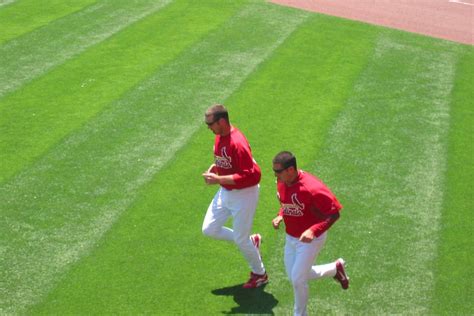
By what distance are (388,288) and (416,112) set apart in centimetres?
541

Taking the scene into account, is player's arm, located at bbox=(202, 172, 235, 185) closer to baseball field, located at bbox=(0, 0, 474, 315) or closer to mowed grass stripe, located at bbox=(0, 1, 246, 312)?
baseball field, located at bbox=(0, 0, 474, 315)

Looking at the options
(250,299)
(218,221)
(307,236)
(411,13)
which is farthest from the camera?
(411,13)

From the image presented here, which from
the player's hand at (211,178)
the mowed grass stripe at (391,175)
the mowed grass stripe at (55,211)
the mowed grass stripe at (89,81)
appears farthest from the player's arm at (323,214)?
the mowed grass stripe at (89,81)

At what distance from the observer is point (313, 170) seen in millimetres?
11336

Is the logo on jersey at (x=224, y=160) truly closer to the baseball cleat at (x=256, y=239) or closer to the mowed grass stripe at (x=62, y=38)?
the baseball cleat at (x=256, y=239)

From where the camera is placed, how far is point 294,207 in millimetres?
7582

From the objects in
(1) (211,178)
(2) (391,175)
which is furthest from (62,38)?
(1) (211,178)

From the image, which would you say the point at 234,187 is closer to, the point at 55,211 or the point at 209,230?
the point at 209,230

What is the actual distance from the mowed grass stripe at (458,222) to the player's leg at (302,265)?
165cm

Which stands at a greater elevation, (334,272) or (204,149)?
(334,272)

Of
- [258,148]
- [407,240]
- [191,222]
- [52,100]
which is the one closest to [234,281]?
[191,222]

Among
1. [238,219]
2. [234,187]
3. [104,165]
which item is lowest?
[104,165]

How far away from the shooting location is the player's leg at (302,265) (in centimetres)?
771

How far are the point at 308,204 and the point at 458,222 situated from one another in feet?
11.5
